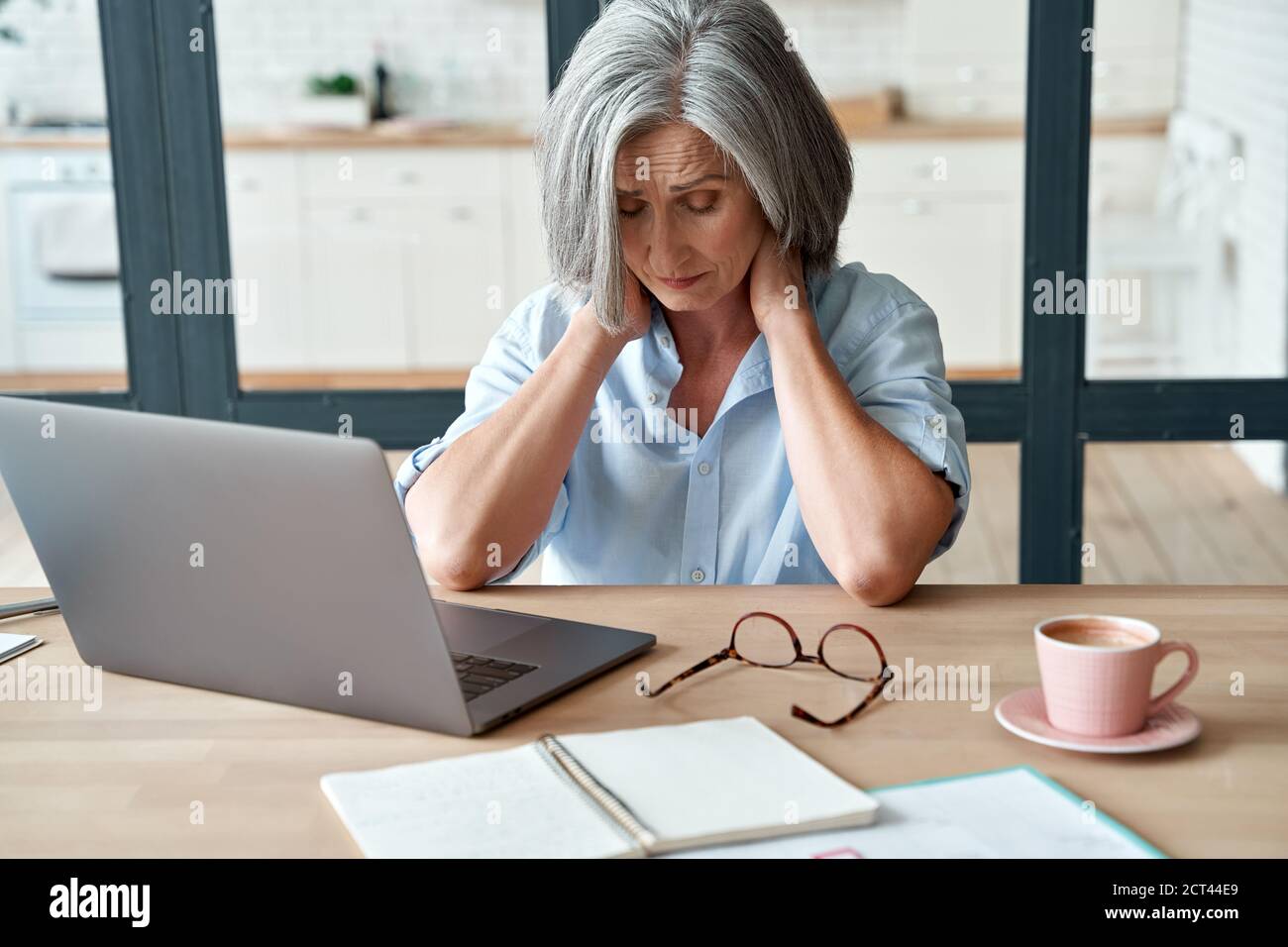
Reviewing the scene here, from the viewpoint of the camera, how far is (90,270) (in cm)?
282

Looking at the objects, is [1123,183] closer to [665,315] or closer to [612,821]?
[665,315]

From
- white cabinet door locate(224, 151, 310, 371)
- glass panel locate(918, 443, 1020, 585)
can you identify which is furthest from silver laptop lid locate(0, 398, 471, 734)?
glass panel locate(918, 443, 1020, 585)

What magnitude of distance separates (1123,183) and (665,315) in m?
1.55

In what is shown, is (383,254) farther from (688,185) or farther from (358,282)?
(688,185)

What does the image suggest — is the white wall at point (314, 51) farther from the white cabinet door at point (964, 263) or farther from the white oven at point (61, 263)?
the white cabinet door at point (964, 263)

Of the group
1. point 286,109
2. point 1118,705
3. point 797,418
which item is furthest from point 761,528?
point 286,109

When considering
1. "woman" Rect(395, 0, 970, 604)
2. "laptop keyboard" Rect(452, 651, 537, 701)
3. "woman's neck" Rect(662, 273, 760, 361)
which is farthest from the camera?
"woman's neck" Rect(662, 273, 760, 361)

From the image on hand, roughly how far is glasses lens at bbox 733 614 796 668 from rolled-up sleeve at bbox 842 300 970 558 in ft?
A: 0.84

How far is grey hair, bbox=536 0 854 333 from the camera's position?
1.40 meters

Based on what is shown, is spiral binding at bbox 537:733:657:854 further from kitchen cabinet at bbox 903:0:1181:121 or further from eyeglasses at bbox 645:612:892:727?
kitchen cabinet at bbox 903:0:1181:121

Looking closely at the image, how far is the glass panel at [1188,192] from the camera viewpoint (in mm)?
2551
